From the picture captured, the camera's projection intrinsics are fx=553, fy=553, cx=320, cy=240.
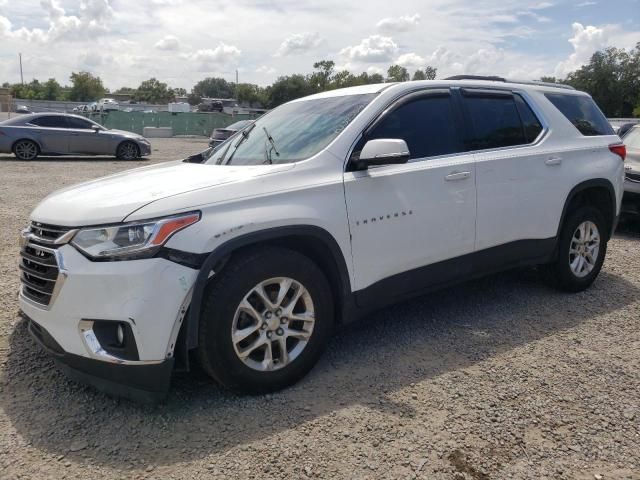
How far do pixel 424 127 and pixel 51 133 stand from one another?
1510cm

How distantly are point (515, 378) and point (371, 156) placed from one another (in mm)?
1680

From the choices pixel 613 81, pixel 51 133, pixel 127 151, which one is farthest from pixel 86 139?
pixel 613 81

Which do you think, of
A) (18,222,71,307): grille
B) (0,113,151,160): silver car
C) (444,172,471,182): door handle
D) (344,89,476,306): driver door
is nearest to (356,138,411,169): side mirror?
(344,89,476,306): driver door

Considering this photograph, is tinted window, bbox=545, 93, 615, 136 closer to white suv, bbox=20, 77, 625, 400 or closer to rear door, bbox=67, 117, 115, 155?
white suv, bbox=20, 77, 625, 400

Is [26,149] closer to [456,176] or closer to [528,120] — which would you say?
[528,120]

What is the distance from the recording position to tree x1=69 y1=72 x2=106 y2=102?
334 ft

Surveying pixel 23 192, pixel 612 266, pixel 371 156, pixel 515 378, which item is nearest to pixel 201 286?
pixel 371 156

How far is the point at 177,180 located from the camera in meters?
3.37

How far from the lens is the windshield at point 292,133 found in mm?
3719

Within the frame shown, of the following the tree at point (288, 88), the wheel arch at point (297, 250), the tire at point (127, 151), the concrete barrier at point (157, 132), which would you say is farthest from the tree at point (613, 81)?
the wheel arch at point (297, 250)

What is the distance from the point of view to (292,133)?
398cm

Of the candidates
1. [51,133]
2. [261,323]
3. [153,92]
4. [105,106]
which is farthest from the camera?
[153,92]

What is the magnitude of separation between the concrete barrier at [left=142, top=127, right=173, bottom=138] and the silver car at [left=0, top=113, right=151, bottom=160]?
799 inches

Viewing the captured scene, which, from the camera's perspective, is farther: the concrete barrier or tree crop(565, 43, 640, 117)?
tree crop(565, 43, 640, 117)
